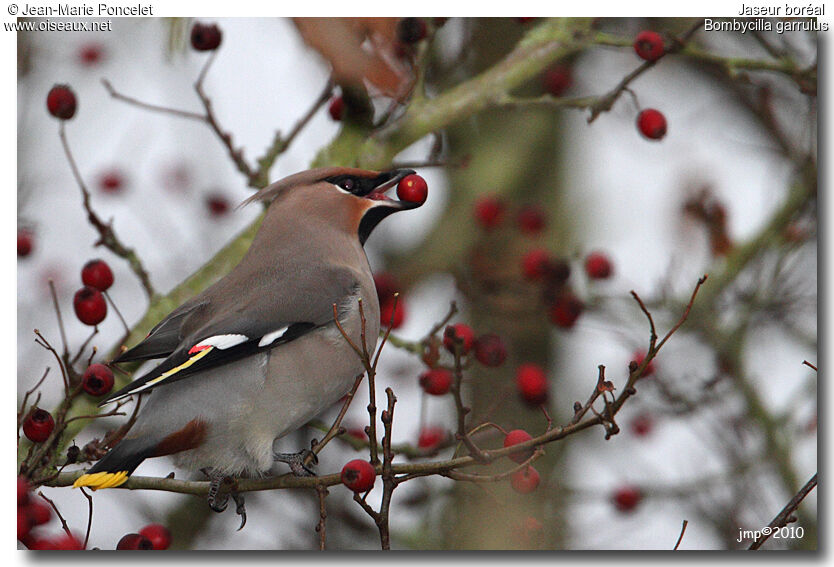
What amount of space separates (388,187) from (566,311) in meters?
Result: 0.87

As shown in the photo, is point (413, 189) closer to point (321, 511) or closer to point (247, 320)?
point (247, 320)

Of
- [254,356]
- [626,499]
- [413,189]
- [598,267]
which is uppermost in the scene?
[413,189]

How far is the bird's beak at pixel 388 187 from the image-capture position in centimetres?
292

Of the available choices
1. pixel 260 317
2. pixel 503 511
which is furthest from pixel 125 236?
pixel 503 511

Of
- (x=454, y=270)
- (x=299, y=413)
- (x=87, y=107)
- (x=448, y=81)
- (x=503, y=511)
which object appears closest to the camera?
(x=299, y=413)

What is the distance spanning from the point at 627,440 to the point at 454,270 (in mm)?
970

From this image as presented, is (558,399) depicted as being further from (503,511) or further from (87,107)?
(87,107)

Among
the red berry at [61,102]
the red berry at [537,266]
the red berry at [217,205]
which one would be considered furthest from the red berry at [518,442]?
the red berry at [217,205]

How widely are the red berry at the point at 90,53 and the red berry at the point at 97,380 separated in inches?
54.0

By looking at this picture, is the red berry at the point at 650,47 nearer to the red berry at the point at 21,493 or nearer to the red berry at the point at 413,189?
the red berry at the point at 413,189

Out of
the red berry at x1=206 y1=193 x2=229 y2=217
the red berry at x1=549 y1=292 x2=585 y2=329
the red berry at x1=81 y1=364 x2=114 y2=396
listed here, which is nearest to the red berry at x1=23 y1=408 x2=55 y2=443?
the red berry at x1=81 y1=364 x2=114 y2=396

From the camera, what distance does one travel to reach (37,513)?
2666 millimetres

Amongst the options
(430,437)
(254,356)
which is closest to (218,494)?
(254,356)

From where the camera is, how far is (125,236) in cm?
374
